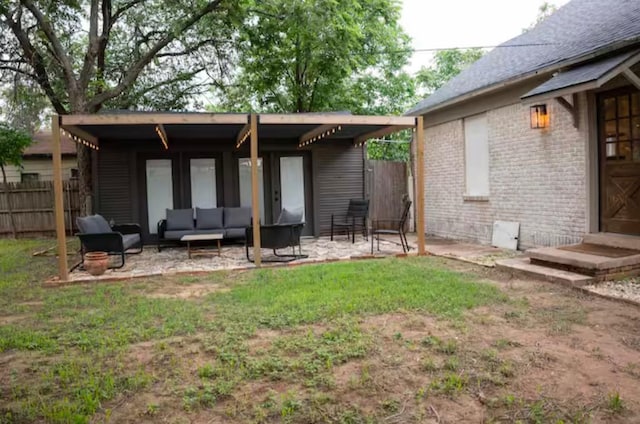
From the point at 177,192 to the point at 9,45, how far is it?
5.89m

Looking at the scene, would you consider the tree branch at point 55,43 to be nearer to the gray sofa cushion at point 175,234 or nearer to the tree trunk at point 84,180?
the tree trunk at point 84,180

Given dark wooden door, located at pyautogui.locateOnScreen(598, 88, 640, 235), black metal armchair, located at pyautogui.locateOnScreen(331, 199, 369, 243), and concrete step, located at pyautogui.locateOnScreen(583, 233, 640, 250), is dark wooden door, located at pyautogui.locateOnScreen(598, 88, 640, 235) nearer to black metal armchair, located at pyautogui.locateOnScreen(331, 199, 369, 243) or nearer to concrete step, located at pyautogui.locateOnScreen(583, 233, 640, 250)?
concrete step, located at pyautogui.locateOnScreen(583, 233, 640, 250)

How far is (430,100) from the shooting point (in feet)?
35.7

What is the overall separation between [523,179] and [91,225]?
715 cm

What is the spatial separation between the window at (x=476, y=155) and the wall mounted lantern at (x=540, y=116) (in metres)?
1.58

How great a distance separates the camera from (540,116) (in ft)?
24.2

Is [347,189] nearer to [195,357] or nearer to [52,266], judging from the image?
[52,266]

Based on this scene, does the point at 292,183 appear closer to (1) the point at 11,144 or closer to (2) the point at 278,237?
(2) the point at 278,237

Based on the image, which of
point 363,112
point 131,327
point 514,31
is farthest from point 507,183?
point 514,31

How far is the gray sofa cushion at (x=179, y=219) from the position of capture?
963 cm

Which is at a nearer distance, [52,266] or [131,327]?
[131,327]

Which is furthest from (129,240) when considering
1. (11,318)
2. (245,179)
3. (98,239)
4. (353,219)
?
(353,219)

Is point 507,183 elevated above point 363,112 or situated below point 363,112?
below

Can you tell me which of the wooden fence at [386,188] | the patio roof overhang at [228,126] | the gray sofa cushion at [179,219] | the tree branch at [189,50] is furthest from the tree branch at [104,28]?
the wooden fence at [386,188]
